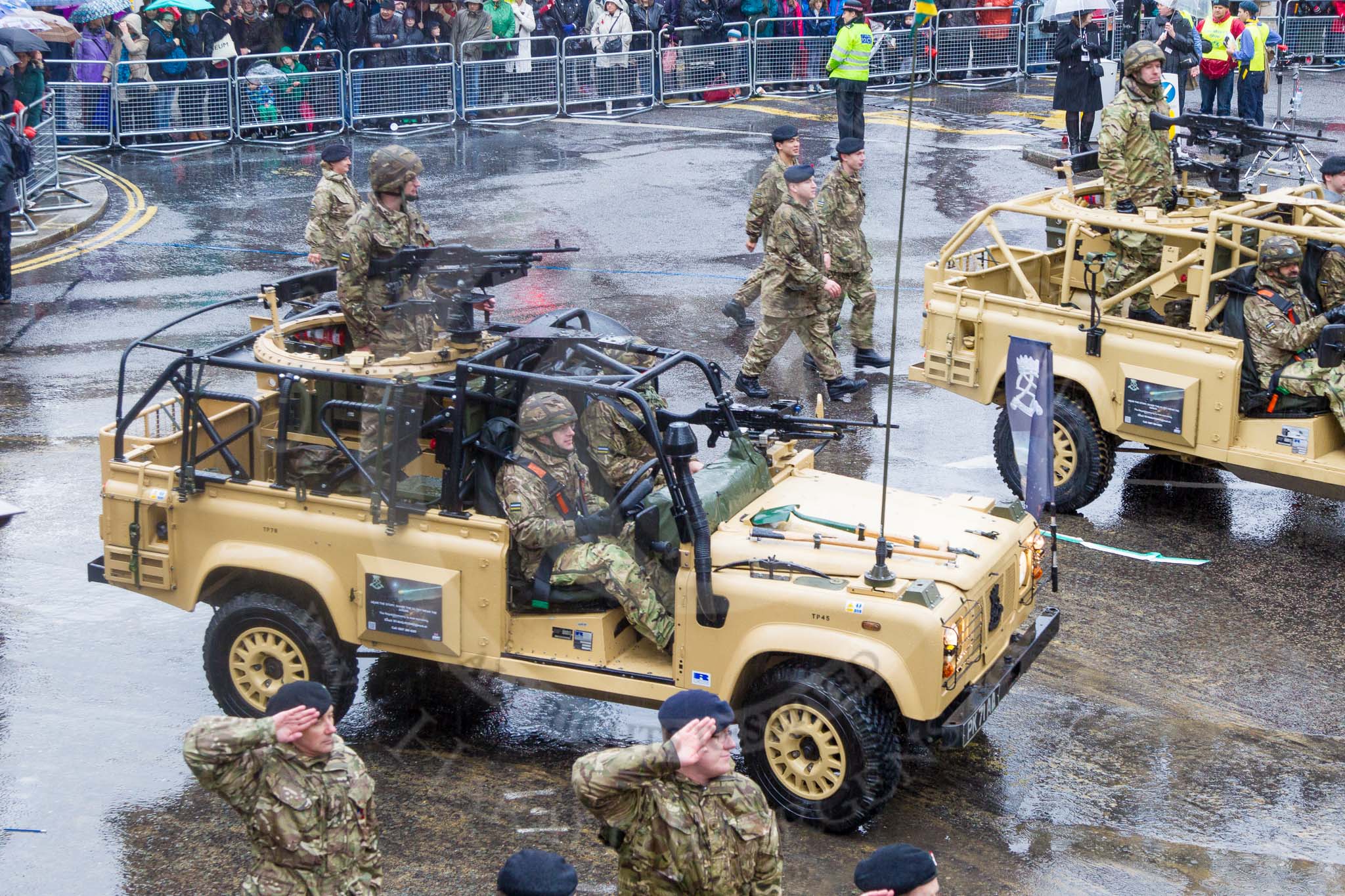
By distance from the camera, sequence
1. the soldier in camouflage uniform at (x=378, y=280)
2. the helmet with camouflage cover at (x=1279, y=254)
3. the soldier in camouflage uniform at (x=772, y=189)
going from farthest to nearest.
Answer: the soldier in camouflage uniform at (x=772, y=189), the helmet with camouflage cover at (x=1279, y=254), the soldier in camouflage uniform at (x=378, y=280)

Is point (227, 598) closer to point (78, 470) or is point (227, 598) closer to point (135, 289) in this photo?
point (78, 470)

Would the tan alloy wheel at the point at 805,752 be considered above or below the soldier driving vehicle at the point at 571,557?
below

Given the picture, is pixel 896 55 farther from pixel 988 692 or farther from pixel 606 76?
pixel 988 692

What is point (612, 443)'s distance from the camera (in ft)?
25.8

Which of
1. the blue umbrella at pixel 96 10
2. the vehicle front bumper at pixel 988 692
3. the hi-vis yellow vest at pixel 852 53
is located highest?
the blue umbrella at pixel 96 10

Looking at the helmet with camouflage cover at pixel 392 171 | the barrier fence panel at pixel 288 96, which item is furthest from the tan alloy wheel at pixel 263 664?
the barrier fence panel at pixel 288 96

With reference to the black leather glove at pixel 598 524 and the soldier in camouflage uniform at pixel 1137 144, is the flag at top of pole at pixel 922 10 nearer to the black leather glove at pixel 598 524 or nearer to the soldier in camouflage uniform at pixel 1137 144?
the black leather glove at pixel 598 524

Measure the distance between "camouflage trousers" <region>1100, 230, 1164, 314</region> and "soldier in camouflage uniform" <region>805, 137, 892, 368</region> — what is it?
99.9 inches

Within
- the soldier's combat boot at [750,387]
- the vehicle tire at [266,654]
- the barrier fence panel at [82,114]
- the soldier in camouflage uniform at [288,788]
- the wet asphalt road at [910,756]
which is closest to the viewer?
the soldier in camouflage uniform at [288,788]

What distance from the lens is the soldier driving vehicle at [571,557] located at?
6.80 meters

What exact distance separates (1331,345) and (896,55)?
17.3 meters

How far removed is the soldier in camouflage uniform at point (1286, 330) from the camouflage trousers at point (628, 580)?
4.40 meters

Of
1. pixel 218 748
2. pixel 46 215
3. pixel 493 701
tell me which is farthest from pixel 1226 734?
pixel 46 215

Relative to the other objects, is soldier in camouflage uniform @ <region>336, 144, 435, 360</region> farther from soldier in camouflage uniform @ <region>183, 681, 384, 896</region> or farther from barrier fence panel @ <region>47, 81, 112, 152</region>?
barrier fence panel @ <region>47, 81, 112, 152</region>
